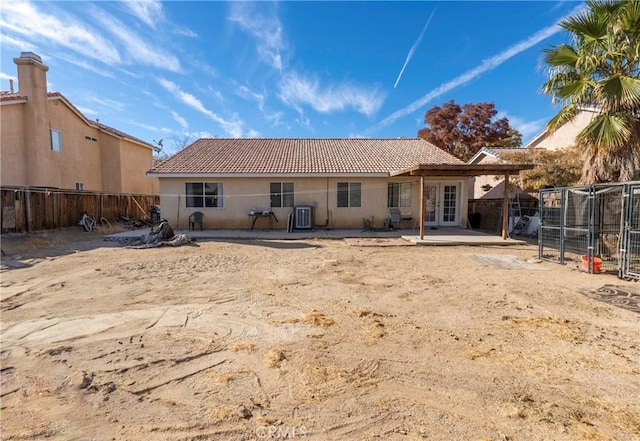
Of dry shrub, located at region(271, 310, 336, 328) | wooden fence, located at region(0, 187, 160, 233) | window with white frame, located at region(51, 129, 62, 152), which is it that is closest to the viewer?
dry shrub, located at region(271, 310, 336, 328)

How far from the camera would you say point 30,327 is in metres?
3.78

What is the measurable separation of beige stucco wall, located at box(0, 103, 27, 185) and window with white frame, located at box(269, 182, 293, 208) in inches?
448

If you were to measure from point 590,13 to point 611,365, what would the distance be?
826cm

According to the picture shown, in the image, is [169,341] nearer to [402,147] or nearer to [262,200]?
[262,200]

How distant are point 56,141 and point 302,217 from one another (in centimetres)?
1370

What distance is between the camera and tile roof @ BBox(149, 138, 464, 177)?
13383 mm

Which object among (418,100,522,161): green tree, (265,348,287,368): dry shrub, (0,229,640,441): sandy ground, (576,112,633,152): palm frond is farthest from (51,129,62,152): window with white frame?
(418,100,522,161): green tree

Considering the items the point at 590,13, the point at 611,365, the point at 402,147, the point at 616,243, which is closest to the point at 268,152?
the point at 402,147

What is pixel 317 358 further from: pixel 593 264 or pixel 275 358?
pixel 593 264

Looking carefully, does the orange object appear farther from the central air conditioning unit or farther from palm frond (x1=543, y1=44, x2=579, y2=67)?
the central air conditioning unit

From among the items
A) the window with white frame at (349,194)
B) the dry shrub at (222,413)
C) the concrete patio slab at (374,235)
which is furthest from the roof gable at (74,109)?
the dry shrub at (222,413)

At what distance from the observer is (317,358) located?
3.06m

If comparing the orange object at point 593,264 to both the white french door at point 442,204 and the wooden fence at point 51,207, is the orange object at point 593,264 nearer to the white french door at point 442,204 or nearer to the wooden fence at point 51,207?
the white french door at point 442,204

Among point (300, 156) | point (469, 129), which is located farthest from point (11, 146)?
point (469, 129)
